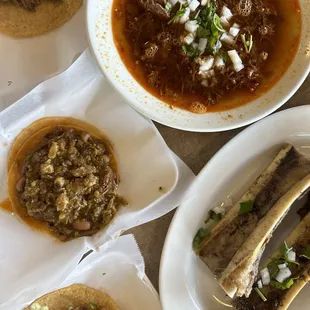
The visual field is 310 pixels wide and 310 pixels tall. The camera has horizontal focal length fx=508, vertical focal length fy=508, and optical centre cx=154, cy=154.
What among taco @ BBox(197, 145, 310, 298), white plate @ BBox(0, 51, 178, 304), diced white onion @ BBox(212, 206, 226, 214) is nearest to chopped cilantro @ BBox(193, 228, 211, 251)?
taco @ BBox(197, 145, 310, 298)

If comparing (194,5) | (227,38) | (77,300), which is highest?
(194,5)

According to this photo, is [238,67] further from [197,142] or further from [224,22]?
[197,142]

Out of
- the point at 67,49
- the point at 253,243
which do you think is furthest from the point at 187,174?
the point at 67,49

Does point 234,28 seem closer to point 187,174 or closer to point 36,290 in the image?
point 187,174

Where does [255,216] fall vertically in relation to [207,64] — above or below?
below

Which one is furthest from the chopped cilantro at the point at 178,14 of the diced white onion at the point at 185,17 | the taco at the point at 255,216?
the taco at the point at 255,216

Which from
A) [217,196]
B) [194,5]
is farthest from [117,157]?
[194,5]

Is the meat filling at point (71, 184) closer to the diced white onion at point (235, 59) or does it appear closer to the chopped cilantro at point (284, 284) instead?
the diced white onion at point (235, 59)
